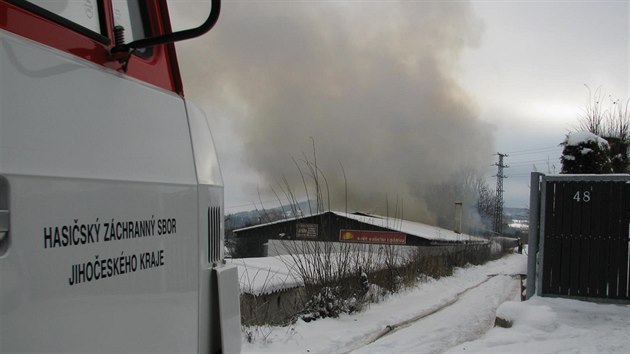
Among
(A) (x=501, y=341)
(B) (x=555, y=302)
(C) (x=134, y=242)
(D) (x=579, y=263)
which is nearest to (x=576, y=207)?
(D) (x=579, y=263)

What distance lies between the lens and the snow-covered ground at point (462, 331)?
507 centimetres

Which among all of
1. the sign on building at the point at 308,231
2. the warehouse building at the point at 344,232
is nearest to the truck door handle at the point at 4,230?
the warehouse building at the point at 344,232

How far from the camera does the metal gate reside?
21.4 feet

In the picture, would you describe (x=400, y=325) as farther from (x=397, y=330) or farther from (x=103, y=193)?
(x=103, y=193)

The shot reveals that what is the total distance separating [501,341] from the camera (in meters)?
5.19

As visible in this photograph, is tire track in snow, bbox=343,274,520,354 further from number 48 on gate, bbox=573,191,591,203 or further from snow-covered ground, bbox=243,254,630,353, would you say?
number 48 on gate, bbox=573,191,591,203

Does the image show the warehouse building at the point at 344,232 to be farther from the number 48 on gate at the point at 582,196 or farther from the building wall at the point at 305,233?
the number 48 on gate at the point at 582,196

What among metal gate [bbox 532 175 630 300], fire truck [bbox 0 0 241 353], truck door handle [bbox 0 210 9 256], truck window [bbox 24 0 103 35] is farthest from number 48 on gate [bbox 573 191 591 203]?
truck door handle [bbox 0 210 9 256]

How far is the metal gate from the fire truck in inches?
233

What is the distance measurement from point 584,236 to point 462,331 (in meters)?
2.04

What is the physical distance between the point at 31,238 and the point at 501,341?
5.00 meters

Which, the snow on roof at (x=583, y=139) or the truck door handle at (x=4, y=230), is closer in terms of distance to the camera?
the truck door handle at (x=4, y=230)

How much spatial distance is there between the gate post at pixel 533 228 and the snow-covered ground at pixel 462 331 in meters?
0.49

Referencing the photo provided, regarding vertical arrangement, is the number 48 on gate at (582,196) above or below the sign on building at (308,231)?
above
